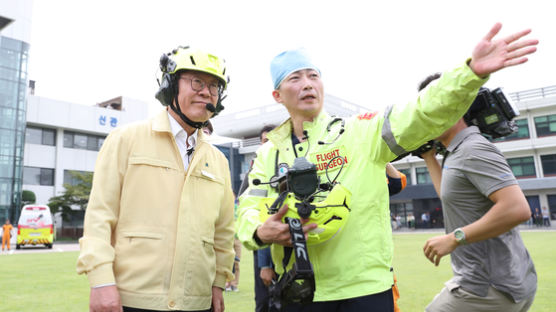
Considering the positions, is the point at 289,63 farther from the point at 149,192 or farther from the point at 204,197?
the point at 149,192

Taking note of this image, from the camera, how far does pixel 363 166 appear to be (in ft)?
7.57

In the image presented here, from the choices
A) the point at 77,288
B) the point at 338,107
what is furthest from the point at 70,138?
the point at 77,288

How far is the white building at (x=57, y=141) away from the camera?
1601 inches

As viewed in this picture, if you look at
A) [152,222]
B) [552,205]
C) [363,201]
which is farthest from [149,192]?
[552,205]

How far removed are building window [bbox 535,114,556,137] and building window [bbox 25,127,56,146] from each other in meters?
49.4

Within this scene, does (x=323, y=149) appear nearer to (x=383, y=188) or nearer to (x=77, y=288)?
(x=383, y=188)

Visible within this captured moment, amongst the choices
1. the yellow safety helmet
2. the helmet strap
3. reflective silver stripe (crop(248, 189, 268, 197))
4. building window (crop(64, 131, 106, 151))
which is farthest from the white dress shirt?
building window (crop(64, 131, 106, 151))

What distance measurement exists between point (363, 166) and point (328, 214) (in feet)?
1.32

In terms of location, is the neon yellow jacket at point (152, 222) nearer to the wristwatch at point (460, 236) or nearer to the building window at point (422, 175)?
the wristwatch at point (460, 236)

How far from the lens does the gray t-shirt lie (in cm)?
254

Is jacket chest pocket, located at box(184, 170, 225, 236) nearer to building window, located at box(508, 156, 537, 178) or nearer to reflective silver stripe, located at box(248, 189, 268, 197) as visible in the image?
reflective silver stripe, located at box(248, 189, 268, 197)

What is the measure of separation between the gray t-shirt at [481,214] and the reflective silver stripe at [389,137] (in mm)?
713

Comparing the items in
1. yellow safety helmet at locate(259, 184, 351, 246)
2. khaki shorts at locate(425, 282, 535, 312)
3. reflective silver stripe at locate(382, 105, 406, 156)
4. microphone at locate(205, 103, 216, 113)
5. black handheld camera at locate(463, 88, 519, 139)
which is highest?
microphone at locate(205, 103, 216, 113)

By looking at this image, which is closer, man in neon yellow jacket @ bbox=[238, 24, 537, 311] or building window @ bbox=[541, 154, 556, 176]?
man in neon yellow jacket @ bbox=[238, 24, 537, 311]
